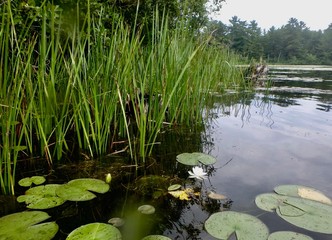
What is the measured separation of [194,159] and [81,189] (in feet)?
2.02

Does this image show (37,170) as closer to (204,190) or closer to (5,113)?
(5,113)

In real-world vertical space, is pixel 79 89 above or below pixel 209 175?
above

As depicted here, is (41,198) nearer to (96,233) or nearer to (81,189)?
(81,189)

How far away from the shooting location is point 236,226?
31.0 inches

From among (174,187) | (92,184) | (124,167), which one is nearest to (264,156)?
(174,187)

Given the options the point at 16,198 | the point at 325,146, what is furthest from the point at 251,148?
the point at 16,198

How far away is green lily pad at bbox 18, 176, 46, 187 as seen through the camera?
40.3 inches

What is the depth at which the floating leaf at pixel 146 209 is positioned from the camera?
0.88m

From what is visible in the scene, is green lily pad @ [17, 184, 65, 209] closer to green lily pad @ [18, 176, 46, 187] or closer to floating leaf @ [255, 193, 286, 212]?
green lily pad @ [18, 176, 46, 187]

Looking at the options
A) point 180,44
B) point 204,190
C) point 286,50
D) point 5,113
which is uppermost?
point 286,50

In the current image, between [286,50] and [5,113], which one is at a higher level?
[286,50]

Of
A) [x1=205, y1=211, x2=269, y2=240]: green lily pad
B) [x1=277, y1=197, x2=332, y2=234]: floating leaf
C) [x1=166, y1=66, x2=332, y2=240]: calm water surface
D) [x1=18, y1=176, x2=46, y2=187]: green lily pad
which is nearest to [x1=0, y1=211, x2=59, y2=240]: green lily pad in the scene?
[x1=18, y1=176, x2=46, y2=187]: green lily pad

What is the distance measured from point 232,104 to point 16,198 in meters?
2.94

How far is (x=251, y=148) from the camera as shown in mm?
1624
